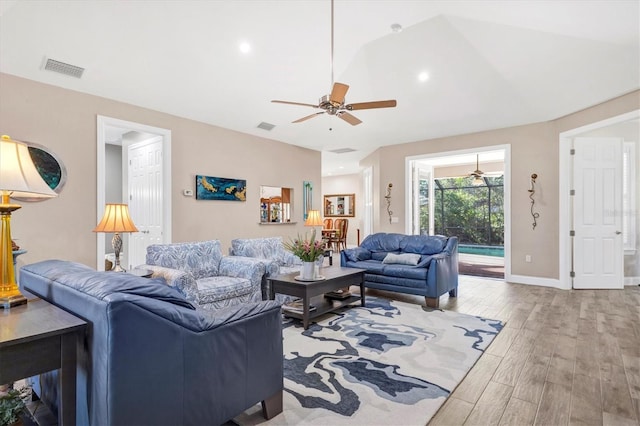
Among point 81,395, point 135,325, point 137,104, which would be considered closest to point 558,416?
point 135,325

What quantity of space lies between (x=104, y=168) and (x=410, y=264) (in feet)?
14.2

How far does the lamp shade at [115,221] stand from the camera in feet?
9.91

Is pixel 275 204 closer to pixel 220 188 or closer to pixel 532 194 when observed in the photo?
pixel 220 188

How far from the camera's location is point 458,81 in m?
5.04

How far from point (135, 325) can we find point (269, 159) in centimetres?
561

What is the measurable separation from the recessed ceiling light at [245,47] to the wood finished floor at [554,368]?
405 cm

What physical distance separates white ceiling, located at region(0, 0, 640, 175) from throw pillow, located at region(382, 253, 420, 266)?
259 centimetres

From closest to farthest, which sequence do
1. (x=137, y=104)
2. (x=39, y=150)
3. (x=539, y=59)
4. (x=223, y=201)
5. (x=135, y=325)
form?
(x=135, y=325) → (x=39, y=150) → (x=539, y=59) → (x=137, y=104) → (x=223, y=201)

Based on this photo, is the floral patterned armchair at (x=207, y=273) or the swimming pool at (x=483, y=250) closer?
the floral patterned armchair at (x=207, y=273)

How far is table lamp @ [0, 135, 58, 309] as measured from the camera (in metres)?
1.49

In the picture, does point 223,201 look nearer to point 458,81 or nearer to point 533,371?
point 458,81

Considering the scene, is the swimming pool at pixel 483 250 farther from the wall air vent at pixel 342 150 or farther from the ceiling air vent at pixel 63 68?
the ceiling air vent at pixel 63 68

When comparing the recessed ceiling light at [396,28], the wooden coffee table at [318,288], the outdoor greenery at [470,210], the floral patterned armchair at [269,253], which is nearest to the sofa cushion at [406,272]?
the wooden coffee table at [318,288]

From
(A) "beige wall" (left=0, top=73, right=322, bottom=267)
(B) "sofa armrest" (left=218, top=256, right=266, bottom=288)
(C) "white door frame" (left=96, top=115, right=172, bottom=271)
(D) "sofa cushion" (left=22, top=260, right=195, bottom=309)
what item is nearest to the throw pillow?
(B) "sofa armrest" (left=218, top=256, right=266, bottom=288)
